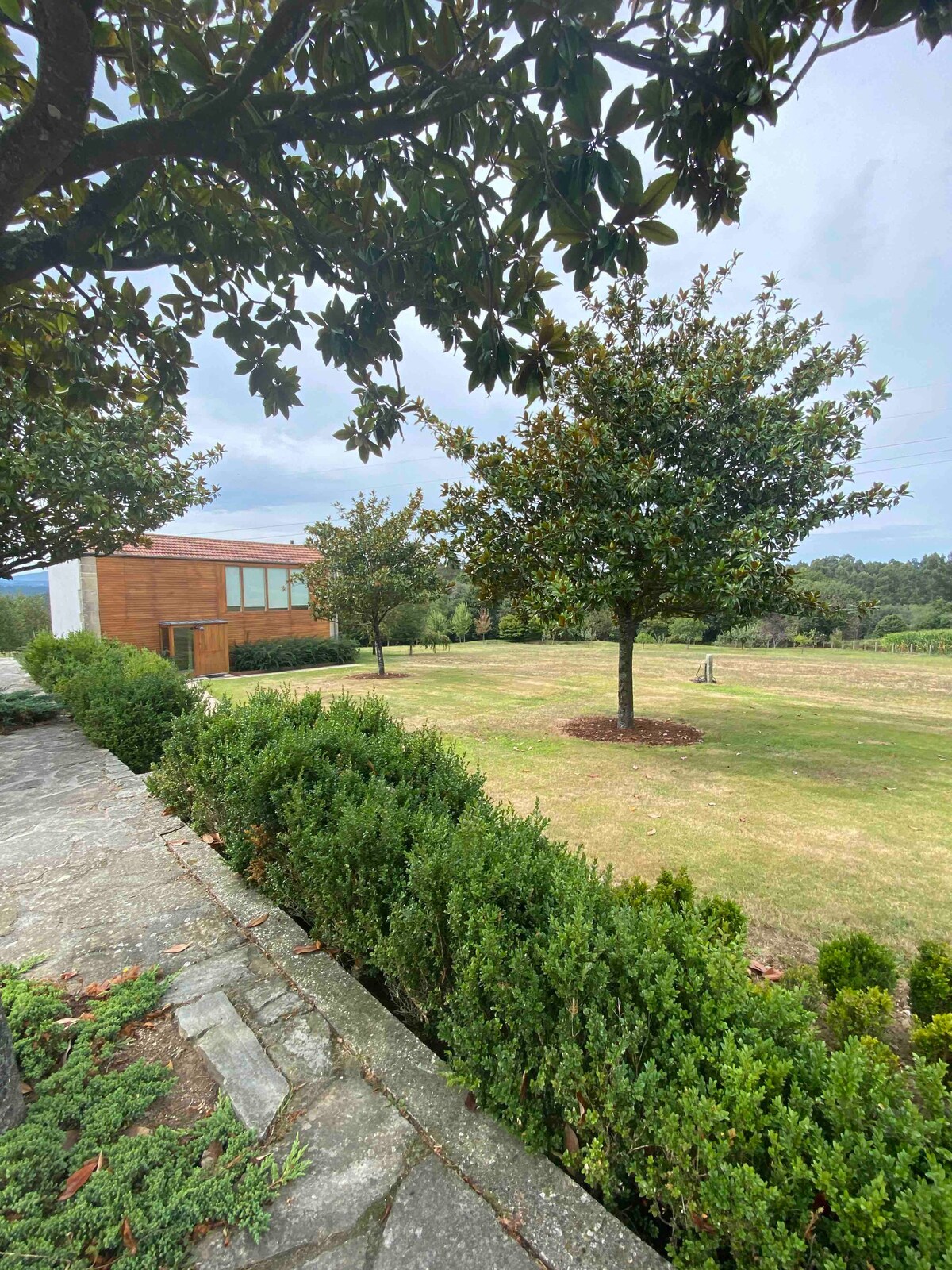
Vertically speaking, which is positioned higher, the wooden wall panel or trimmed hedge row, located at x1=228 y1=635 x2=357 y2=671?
the wooden wall panel

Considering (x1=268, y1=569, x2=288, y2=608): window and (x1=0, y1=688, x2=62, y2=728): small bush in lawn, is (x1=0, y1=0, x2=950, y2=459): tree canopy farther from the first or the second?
(x1=268, y1=569, x2=288, y2=608): window

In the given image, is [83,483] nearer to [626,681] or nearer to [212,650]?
[626,681]

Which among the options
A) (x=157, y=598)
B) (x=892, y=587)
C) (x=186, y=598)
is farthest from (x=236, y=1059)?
(x=892, y=587)

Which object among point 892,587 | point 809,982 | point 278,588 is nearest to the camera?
point 809,982

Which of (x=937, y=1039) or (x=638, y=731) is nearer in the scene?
(x=937, y=1039)

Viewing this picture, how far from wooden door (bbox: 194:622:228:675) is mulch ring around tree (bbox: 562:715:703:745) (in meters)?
15.7

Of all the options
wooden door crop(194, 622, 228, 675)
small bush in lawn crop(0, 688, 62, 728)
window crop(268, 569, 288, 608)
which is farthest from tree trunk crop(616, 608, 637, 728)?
window crop(268, 569, 288, 608)

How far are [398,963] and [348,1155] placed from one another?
1.76 feet

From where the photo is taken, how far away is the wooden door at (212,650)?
66.0ft

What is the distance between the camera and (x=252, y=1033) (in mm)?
1992

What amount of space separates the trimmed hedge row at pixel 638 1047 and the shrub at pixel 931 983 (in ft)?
1.57

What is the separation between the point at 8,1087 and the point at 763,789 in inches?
247

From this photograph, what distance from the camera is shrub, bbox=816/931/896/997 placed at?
2229 millimetres

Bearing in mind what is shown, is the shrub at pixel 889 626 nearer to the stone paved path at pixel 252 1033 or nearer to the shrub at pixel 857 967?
the shrub at pixel 857 967
